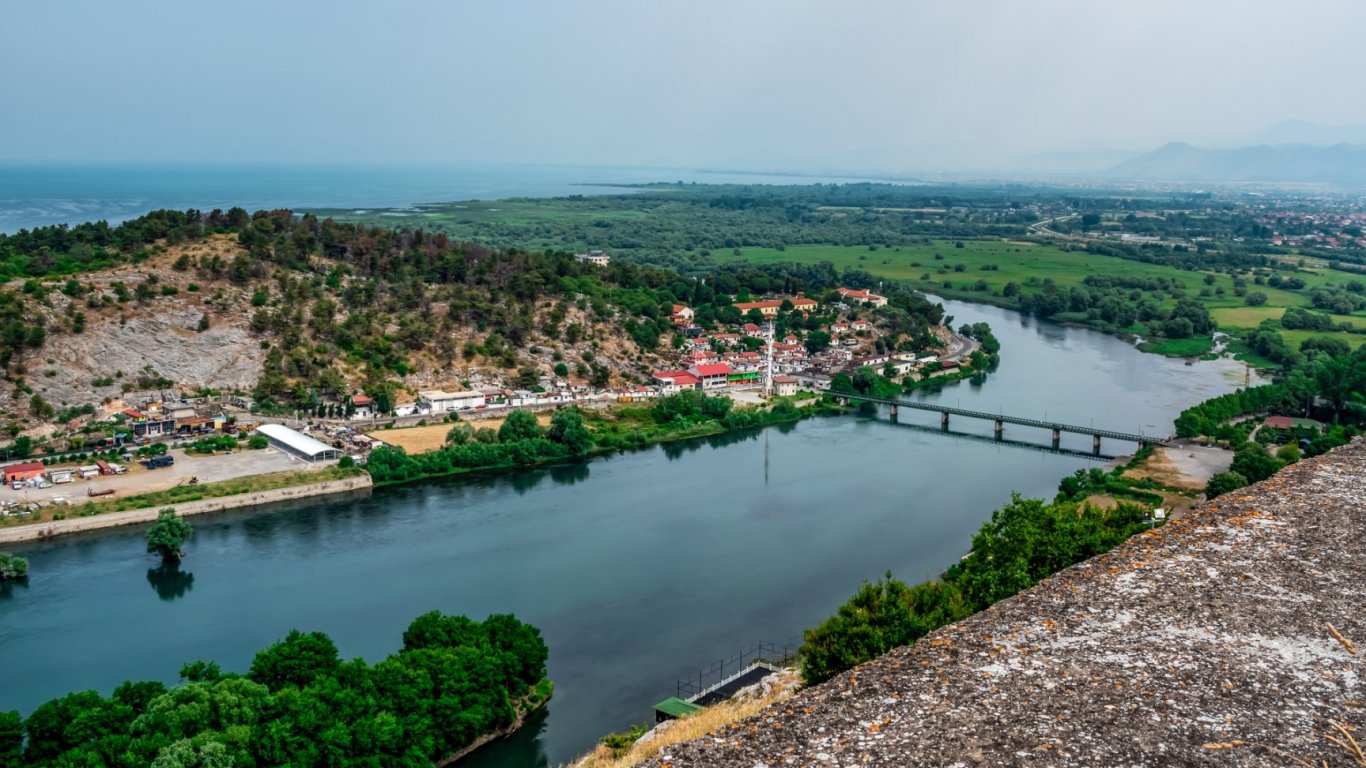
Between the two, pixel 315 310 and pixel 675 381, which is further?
pixel 675 381

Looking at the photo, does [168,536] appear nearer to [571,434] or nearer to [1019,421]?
[571,434]

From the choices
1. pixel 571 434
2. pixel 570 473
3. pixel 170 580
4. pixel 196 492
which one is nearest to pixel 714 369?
pixel 571 434

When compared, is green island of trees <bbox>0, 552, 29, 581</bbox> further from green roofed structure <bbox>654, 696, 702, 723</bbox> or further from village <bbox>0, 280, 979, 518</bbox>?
green roofed structure <bbox>654, 696, 702, 723</bbox>

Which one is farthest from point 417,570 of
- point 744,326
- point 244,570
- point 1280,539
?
point 744,326

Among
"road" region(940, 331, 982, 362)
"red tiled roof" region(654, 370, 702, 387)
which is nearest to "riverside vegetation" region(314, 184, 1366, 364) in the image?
"road" region(940, 331, 982, 362)

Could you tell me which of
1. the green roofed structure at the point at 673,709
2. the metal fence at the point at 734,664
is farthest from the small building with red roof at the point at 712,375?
the green roofed structure at the point at 673,709

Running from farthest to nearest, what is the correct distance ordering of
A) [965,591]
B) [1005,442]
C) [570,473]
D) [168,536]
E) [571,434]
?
1. [1005,442]
2. [571,434]
3. [570,473]
4. [168,536]
5. [965,591]
